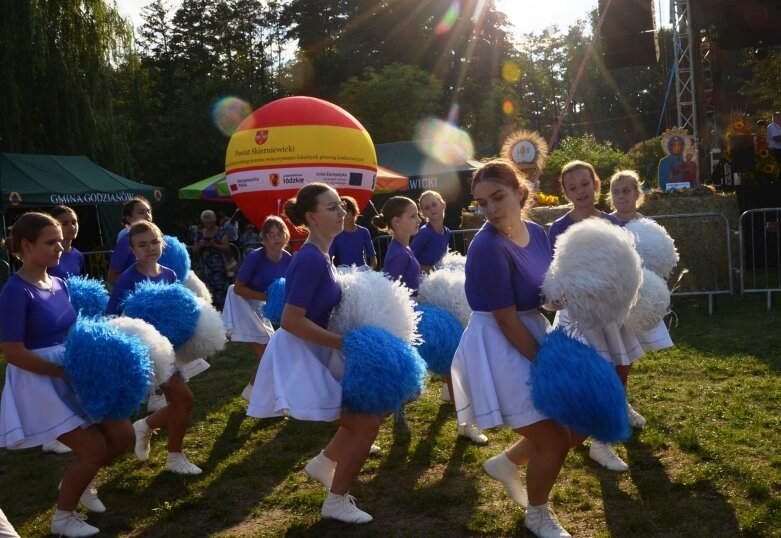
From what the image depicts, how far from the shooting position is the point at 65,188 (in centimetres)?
1711

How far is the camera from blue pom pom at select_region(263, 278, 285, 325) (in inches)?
231

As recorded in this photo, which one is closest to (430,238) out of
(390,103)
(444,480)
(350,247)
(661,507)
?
(350,247)

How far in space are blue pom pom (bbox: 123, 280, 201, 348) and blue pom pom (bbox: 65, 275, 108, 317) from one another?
46 cm

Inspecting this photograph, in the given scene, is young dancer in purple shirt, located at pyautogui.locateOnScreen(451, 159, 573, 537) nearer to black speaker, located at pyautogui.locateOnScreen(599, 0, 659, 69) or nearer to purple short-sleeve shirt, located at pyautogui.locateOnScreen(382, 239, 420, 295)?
purple short-sleeve shirt, located at pyautogui.locateOnScreen(382, 239, 420, 295)

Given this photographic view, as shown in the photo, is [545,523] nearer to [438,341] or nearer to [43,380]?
[438,341]

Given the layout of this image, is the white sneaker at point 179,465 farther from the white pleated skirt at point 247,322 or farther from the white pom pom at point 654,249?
the white pom pom at point 654,249

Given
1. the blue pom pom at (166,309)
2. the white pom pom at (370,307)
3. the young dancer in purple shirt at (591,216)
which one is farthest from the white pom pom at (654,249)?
the blue pom pom at (166,309)

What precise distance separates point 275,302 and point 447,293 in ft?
4.65

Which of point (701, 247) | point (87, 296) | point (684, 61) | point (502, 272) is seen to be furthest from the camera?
point (684, 61)

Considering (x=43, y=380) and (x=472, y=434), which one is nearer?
(x=43, y=380)

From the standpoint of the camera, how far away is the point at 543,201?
13266mm

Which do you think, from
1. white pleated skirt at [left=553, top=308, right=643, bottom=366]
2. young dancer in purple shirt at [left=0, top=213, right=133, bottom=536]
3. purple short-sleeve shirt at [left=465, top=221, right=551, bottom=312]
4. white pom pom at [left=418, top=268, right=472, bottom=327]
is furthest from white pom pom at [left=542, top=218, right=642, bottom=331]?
young dancer in purple shirt at [left=0, top=213, right=133, bottom=536]

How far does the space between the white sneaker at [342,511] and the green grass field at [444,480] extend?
0.18 feet

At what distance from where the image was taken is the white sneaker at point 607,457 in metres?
4.57
